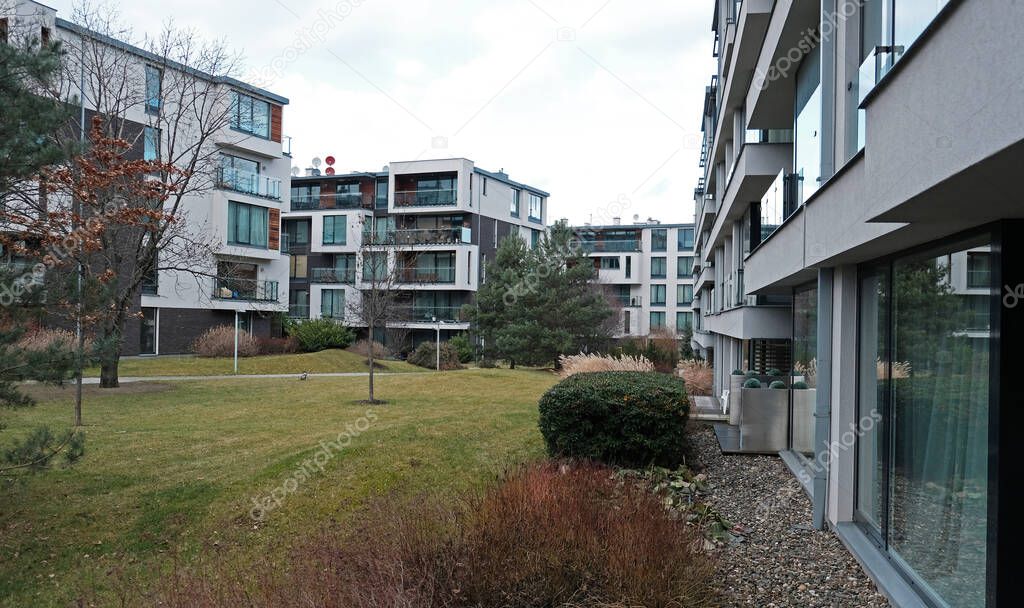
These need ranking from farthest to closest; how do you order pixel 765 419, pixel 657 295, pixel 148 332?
pixel 657 295 → pixel 148 332 → pixel 765 419

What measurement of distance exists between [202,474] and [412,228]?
120 ft

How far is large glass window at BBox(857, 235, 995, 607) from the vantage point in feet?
15.7

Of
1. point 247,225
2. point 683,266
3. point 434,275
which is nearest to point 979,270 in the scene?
point 247,225

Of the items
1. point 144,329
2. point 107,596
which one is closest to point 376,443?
point 107,596

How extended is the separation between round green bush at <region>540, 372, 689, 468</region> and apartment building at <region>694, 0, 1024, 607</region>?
1.80 metres

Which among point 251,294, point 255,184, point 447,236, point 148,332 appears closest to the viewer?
point 251,294

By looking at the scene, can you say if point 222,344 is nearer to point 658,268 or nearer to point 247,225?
point 247,225

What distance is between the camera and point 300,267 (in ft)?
164

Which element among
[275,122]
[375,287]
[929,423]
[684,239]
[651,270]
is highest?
[275,122]

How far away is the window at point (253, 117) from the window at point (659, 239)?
39.4 meters

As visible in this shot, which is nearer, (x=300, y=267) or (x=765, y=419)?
(x=765, y=419)

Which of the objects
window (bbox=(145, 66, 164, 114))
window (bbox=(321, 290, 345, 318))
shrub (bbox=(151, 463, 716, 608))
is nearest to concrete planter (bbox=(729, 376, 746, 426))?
shrub (bbox=(151, 463, 716, 608))

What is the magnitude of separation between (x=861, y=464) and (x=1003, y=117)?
526cm

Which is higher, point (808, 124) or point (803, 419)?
point (808, 124)
